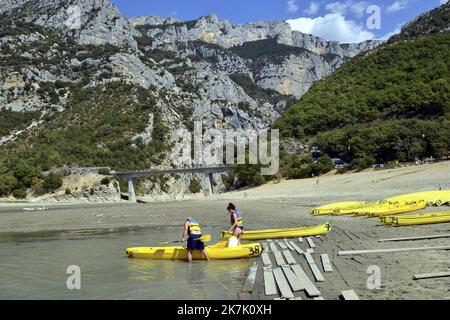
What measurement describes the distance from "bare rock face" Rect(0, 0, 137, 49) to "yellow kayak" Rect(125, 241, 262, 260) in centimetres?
13661

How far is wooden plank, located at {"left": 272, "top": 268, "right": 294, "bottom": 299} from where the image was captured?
30.0ft

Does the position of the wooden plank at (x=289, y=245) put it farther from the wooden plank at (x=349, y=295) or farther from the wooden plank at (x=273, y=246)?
the wooden plank at (x=349, y=295)

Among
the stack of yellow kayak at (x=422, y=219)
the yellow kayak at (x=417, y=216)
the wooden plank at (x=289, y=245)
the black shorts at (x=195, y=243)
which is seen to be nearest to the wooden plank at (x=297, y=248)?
the wooden plank at (x=289, y=245)

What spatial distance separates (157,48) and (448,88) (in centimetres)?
12461

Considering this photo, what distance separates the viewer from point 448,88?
244ft

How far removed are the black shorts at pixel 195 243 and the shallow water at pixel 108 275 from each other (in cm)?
59

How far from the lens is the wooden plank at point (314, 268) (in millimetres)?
10595


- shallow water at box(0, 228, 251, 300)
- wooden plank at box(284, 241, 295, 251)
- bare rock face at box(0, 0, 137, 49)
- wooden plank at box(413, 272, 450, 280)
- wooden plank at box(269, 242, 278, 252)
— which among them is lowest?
shallow water at box(0, 228, 251, 300)

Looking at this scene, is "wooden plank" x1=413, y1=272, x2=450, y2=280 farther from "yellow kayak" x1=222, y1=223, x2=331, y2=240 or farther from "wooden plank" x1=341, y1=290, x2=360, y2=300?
"yellow kayak" x1=222, y1=223, x2=331, y2=240

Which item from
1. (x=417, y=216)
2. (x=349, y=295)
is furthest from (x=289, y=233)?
(x=349, y=295)

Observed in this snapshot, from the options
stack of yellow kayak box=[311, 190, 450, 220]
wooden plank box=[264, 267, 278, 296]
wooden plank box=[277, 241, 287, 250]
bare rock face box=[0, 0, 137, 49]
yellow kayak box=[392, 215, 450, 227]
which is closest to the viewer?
wooden plank box=[264, 267, 278, 296]

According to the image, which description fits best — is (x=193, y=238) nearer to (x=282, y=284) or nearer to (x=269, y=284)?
(x=269, y=284)

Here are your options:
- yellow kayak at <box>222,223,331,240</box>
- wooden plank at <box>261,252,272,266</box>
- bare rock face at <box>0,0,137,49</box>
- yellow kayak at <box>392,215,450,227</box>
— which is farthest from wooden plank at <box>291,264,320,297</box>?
bare rock face at <box>0,0,137,49</box>
